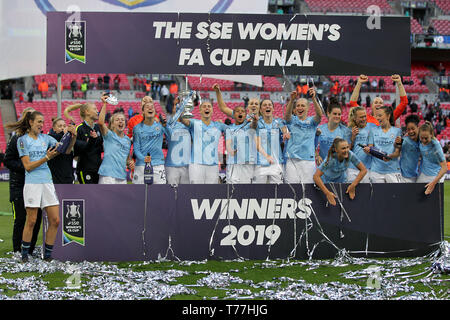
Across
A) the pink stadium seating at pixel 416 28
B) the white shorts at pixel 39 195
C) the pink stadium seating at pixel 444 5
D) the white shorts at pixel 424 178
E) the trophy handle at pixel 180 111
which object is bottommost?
the white shorts at pixel 39 195

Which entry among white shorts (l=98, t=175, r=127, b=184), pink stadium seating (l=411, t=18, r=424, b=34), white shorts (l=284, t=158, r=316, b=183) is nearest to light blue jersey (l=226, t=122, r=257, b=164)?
white shorts (l=284, t=158, r=316, b=183)

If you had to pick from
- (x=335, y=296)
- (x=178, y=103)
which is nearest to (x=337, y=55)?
(x=178, y=103)

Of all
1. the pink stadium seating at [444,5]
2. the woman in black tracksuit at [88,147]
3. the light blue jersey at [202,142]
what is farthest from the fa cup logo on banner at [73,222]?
the pink stadium seating at [444,5]

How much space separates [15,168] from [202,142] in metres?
2.39

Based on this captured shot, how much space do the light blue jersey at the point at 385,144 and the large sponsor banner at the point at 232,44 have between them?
809 mm

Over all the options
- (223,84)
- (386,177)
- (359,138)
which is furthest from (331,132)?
(223,84)

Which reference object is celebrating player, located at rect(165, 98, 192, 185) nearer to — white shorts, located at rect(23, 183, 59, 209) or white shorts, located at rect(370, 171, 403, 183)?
white shorts, located at rect(23, 183, 59, 209)

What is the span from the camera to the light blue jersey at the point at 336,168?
763cm

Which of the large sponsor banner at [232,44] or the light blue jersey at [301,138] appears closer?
the large sponsor banner at [232,44]

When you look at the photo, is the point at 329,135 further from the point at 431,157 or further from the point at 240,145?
the point at 431,157

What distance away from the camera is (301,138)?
327 inches

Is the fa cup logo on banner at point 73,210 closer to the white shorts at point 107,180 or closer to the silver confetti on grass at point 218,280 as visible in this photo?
the white shorts at point 107,180

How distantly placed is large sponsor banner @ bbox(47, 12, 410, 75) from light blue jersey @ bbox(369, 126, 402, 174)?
81 cm
